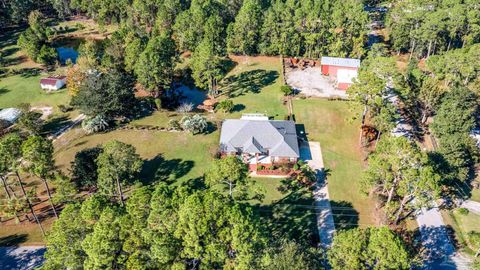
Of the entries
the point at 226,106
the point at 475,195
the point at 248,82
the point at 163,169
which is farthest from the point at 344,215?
the point at 248,82

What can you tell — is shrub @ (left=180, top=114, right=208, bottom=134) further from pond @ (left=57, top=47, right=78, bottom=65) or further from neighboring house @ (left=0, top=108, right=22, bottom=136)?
pond @ (left=57, top=47, right=78, bottom=65)

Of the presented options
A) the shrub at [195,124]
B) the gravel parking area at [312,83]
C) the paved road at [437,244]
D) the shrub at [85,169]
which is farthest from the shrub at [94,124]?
the paved road at [437,244]

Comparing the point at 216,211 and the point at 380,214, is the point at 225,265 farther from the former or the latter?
the point at 380,214

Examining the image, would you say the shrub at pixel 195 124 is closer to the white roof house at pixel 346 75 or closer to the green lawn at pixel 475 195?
the white roof house at pixel 346 75

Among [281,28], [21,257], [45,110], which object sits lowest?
[21,257]

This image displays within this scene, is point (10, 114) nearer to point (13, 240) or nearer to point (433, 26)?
point (13, 240)
